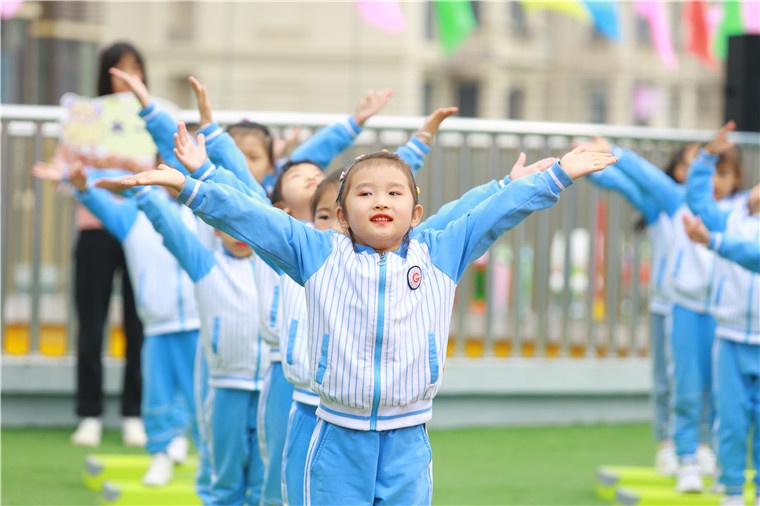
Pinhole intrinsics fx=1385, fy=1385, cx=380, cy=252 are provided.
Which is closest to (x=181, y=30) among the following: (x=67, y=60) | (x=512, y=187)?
(x=67, y=60)

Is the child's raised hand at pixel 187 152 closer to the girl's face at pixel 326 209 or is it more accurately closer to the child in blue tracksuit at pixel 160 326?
the girl's face at pixel 326 209

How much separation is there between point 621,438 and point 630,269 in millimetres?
1200

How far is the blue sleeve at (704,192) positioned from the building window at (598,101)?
29.4 m

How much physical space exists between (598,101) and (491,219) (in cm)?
3218

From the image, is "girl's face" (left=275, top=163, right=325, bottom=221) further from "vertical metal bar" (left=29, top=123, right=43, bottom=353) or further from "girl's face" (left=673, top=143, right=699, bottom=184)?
"vertical metal bar" (left=29, top=123, right=43, bottom=353)

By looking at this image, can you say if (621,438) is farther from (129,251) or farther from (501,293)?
(129,251)

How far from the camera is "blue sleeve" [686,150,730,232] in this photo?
5.77 meters

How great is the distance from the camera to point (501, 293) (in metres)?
9.11

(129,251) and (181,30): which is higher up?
(181,30)

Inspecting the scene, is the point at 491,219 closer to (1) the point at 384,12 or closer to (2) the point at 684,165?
(2) the point at 684,165

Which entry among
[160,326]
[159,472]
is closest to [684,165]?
[160,326]

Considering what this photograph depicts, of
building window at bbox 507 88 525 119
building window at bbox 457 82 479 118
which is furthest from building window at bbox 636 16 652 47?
building window at bbox 457 82 479 118

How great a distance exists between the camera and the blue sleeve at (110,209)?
5.81 meters

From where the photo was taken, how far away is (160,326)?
623 cm
